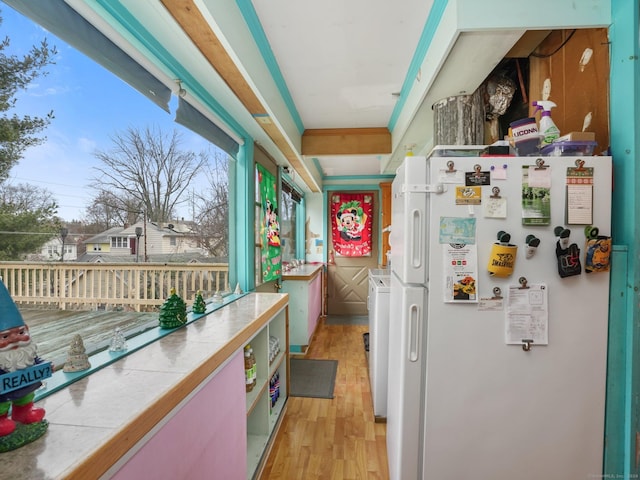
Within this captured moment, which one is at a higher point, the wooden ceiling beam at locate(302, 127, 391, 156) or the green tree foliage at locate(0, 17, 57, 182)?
the wooden ceiling beam at locate(302, 127, 391, 156)

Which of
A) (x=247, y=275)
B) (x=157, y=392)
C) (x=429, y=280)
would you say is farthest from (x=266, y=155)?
(x=157, y=392)

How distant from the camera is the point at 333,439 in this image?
1939mm

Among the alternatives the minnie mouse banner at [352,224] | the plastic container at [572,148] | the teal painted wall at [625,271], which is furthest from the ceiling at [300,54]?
the minnie mouse banner at [352,224]

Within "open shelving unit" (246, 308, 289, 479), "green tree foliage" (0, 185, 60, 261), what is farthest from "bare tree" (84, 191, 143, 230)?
"open shelving unit" (246, 308, 289, 479)

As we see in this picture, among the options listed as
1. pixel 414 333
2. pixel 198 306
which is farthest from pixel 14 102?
pixel 414 333

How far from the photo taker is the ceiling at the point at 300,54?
3.67ft

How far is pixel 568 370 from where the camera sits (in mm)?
1130

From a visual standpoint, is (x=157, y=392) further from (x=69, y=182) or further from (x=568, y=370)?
(x=568, y=370)

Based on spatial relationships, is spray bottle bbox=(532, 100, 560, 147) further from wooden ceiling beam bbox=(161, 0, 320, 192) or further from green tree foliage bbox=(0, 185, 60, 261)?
green tree foliage bbox=(0, 185, 60, 261)

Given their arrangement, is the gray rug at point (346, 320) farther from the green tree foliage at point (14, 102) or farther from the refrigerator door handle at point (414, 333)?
the green tree foliage at point (14, 102)

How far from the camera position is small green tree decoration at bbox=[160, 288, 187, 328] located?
133 cm

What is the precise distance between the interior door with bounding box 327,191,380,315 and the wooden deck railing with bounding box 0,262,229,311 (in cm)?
325

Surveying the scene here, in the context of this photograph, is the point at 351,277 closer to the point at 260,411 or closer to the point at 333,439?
the point at 333,439

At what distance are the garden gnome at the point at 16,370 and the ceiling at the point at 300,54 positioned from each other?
81 centimetres
